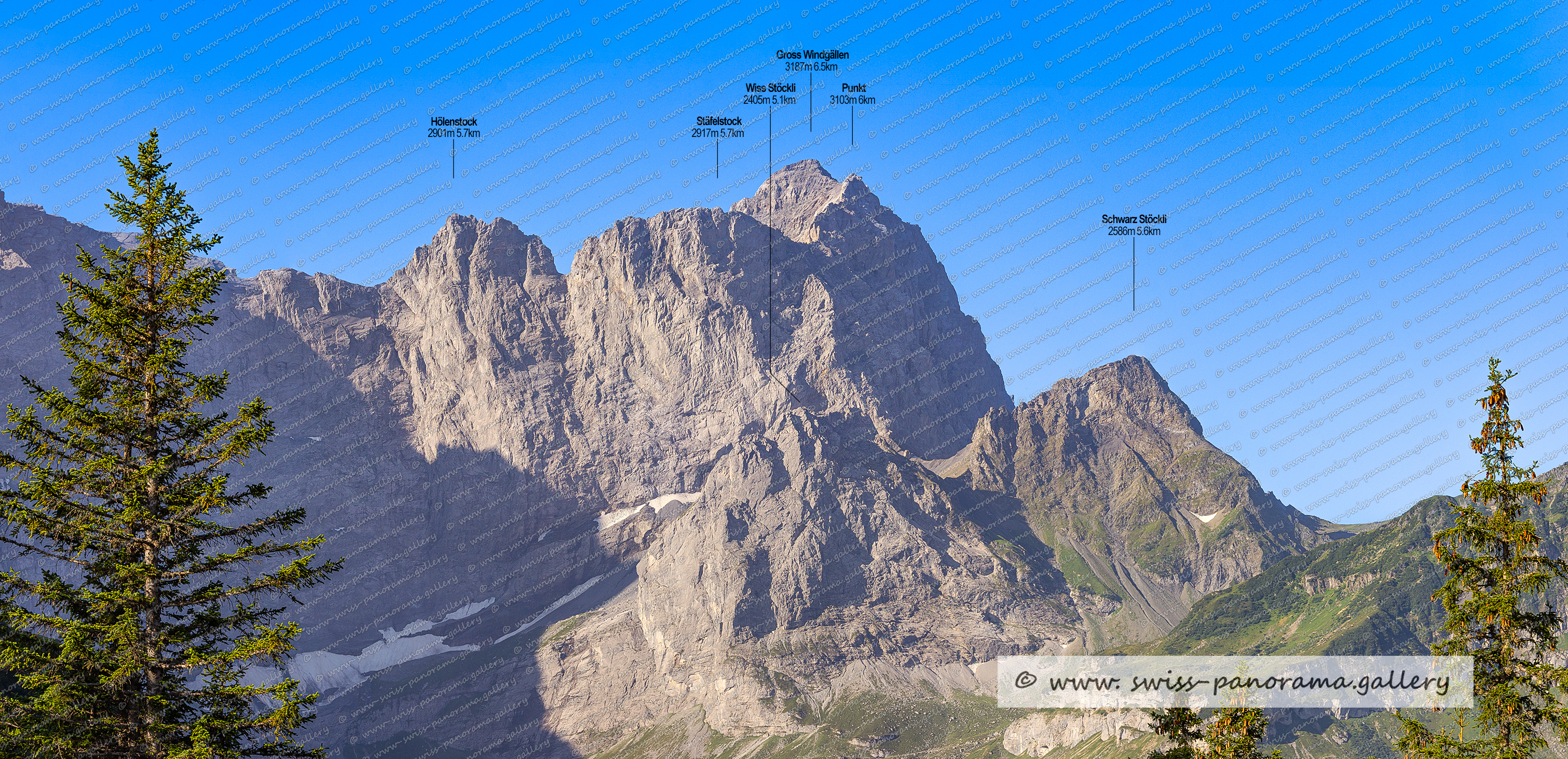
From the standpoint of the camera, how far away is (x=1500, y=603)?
32.0 metres

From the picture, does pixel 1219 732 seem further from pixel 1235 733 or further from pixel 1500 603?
pixel 1500 603

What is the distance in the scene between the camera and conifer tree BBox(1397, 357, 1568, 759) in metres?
31.9

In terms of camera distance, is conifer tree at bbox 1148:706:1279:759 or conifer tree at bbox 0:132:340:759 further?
conifer tree at bbox 1148:706:1279:759

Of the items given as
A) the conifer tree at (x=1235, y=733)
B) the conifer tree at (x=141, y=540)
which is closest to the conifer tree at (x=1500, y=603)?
the conifer tree at (x=1235, y=733)

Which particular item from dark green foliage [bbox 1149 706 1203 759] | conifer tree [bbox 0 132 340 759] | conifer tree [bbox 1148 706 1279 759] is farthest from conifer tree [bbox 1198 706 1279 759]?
conifer tree [bbox 0 132 340 759]

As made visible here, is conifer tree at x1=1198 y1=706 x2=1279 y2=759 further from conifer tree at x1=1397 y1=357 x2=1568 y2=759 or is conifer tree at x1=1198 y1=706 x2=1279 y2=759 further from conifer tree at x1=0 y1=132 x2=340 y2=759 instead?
conifer tree at x1=0 y1=132 x2=340 y2=759

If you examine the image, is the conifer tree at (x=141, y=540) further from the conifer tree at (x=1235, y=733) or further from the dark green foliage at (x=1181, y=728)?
the conifer tree at (x=1235, y=733)

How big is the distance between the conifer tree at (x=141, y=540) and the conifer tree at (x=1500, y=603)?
30696 mm

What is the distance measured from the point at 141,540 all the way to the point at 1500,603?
35460mm

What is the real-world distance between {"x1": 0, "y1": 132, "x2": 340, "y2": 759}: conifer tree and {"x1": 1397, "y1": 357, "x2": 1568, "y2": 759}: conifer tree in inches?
1209

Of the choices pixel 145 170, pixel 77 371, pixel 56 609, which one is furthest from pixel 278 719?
pixel 145 170

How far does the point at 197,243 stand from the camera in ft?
94.9

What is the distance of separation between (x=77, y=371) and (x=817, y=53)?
105048 mm

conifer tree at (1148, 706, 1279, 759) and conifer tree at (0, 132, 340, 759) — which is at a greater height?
conifer tree at (0, 132, 340, 759)
